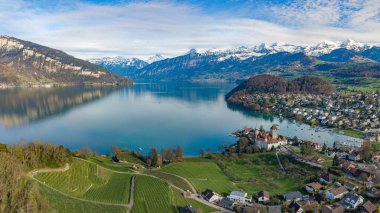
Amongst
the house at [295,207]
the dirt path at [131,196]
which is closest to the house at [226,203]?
the house at [295,207]

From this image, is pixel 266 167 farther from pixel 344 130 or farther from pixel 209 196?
pixel 344 130

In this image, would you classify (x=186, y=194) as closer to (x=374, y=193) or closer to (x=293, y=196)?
(x=293, y=196)

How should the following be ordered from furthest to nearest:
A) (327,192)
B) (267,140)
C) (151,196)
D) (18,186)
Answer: (267,140) → (327,192) → (151,196) → (18,186)

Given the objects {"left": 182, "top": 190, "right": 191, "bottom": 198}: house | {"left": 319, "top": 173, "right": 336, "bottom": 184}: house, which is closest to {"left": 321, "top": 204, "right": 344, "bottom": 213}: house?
{"left": 319, "top": 173, "right": 336, "bottom": 184}: house

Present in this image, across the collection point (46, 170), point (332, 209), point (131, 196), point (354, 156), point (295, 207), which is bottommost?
point (131, 196)

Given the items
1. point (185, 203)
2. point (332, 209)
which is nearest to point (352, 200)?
point (332, 209)

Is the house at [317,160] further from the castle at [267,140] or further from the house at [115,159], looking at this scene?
the house at [115,159]
